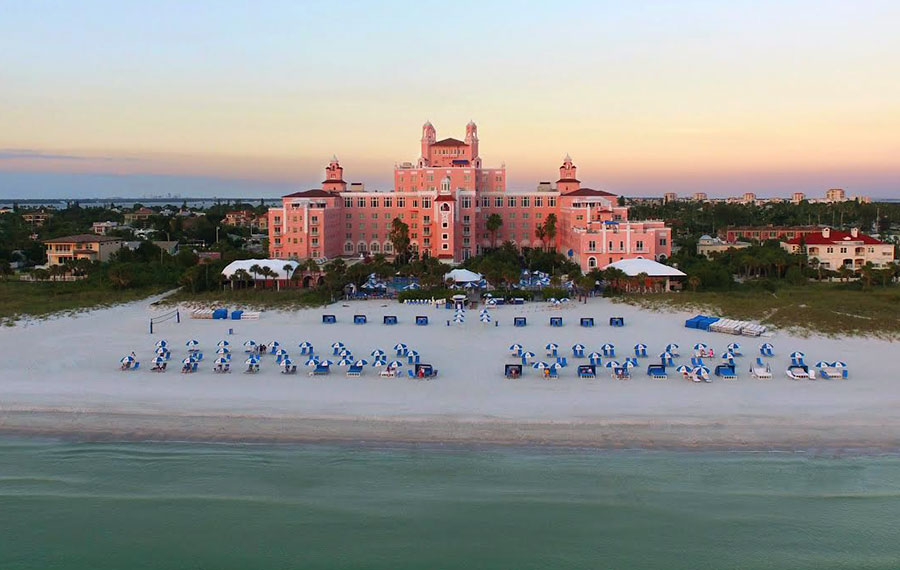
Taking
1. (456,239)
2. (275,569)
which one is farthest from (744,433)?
(456,239)

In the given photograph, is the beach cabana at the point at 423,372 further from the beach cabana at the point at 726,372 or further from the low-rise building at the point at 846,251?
the low-rise building at the point at 846,251

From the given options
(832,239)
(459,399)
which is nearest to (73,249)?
(459,399)

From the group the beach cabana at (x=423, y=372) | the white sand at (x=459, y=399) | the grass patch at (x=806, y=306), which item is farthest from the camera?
the grass patch at (x=806, y=306)

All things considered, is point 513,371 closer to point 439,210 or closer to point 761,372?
point 761,372

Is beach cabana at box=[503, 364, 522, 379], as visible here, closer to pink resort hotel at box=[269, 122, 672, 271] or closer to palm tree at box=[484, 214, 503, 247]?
pink resort hotel at box=[269, 122, 672, 271]

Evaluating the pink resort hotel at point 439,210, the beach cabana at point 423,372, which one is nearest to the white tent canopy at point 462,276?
the pink resort hotel at point 439,210
